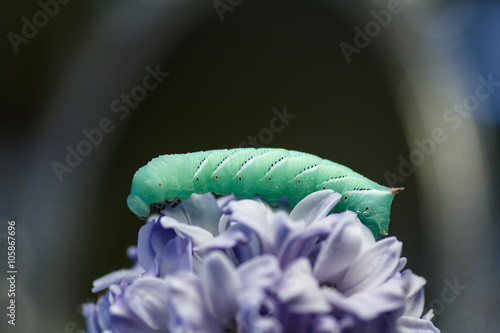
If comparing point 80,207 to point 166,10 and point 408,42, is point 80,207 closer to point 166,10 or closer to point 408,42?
point 166,10

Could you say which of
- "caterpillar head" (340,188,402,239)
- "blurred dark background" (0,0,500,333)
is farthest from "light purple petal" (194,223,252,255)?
"blurred dark background" (0,0,500,333)

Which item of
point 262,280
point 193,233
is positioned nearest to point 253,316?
point 262,280

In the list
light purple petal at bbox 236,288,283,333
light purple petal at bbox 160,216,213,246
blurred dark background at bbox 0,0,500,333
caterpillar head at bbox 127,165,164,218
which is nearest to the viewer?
light purple petal at bbox 236,288,283,333

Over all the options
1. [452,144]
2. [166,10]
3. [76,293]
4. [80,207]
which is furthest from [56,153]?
[452,144]

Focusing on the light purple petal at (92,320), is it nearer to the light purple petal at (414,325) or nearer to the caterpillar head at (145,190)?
the caterpillar head at (145,190)

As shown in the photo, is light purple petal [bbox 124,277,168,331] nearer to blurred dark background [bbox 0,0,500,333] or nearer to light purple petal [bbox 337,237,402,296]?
light purple petal [bbox 337,237,402,296]

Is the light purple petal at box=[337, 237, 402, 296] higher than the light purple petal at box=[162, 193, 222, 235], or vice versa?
the light purple petal at box=[162, 193, 222, 235]

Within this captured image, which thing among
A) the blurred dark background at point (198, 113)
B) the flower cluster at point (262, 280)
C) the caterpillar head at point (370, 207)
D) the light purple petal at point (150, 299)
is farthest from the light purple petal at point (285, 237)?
the blurred dark background at point (198, 113)
